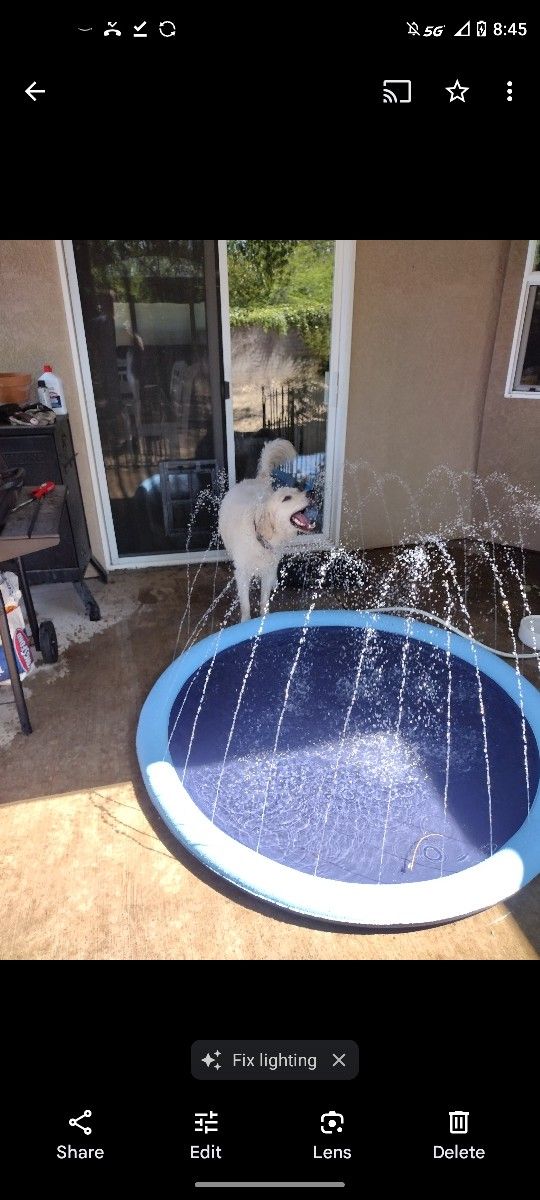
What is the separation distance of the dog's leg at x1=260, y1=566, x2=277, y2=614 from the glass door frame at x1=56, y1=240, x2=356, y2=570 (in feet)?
3.39

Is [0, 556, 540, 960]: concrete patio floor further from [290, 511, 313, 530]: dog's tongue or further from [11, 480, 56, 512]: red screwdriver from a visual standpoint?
[290, 511, 313, 530]: dog's tongue

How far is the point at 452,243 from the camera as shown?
4.60 meters

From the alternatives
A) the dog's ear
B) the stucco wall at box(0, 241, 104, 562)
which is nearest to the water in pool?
the dog's ear

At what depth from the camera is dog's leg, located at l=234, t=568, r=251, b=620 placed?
13.5 feet

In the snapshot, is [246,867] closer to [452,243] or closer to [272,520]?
[272,520]

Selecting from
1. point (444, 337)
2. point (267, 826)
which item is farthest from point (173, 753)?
point (444, 337)

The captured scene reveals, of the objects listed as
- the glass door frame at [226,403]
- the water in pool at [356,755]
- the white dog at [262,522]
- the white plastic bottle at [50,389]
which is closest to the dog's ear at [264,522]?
the white dog at [262,522]

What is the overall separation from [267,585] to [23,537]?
5.70 feet

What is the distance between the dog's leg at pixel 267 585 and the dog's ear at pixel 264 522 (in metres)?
0.36

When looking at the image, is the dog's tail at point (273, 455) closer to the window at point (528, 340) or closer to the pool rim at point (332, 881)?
the pool rim at point (332, 881)
